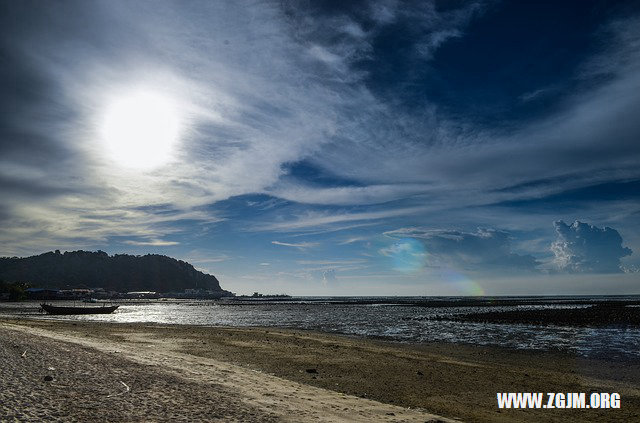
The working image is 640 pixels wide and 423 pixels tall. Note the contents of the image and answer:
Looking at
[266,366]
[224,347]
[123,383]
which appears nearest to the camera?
[123,383]

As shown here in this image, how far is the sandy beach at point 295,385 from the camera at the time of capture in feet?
32.8

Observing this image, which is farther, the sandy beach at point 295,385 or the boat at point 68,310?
the boat at point 68,310

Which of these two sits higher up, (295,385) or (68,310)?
(295,385)

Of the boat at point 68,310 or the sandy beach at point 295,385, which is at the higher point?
the sandy beach at point 295,385

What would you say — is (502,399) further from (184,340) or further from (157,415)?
(184,340)

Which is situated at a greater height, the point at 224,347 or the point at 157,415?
the point at 157,415

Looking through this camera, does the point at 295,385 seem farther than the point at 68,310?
No

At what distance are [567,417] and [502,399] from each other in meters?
A: 2.38

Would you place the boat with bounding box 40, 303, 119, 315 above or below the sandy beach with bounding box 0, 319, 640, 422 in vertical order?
below

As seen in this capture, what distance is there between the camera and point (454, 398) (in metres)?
15.4

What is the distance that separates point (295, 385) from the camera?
15.4 metres

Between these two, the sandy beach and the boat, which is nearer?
the sandy beach

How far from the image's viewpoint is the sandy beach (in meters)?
9.98

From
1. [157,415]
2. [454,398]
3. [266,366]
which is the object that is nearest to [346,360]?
[266,366]
